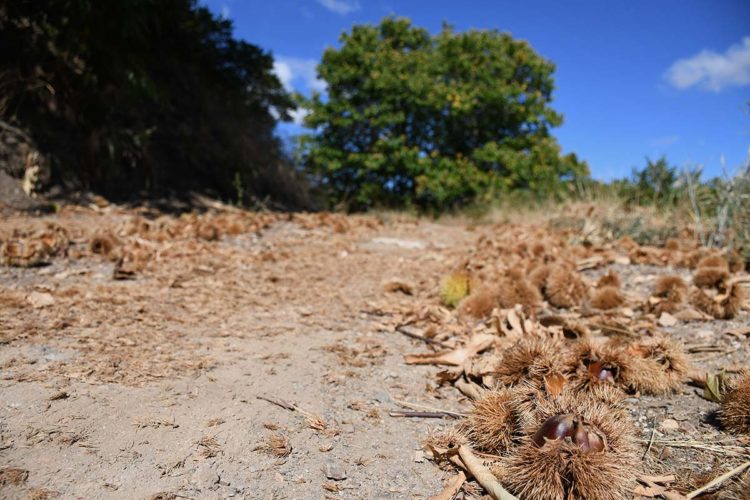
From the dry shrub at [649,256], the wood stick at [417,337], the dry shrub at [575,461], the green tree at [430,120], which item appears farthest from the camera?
the green tree at [430,120]

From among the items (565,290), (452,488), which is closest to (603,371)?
(452,488)

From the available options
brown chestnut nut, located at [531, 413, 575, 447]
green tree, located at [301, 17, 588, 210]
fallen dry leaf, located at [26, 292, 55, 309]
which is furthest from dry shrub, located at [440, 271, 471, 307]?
green tree, located at [301, 17, 588, 210]

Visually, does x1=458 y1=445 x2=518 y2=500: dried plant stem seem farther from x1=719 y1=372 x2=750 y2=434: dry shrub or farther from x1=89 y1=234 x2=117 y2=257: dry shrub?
x1=89 y1=234 x2=117 y2=257: dry shrub

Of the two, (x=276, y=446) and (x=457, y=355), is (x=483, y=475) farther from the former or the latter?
(x=457, y=355)

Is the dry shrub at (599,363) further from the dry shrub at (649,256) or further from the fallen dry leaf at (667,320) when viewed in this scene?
the dry shrub at (649,256)

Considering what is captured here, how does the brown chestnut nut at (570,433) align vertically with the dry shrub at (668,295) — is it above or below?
below

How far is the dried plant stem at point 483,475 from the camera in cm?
119

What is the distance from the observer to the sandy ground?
129cm

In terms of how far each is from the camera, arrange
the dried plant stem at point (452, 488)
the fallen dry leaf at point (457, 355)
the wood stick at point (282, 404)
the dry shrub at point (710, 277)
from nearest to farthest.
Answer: the dried plant stem at point (452, 488)
the wood stick at point (282, 404)
the fallen dry leaf at point (457, 355)
the dry shrub at point (710, 277)

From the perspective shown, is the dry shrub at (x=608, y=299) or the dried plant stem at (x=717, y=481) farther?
the dry shrub at (x=608, y=299)

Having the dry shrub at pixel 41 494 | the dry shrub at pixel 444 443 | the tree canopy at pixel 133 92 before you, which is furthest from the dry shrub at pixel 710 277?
the tree canopy at pixel 133 92

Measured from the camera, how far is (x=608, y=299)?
9.14 ft

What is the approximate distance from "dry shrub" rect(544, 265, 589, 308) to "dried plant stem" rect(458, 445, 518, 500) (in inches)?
68.9

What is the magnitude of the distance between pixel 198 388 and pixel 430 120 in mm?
10326
